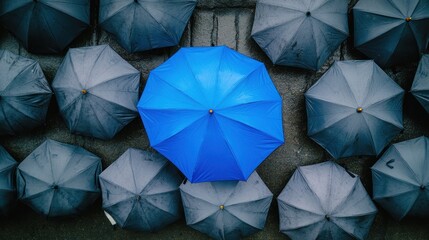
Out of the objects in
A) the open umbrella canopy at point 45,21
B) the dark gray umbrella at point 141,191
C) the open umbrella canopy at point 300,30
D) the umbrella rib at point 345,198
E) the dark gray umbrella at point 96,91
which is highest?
the open umbrella canopy at point 300,30

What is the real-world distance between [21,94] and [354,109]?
484cm

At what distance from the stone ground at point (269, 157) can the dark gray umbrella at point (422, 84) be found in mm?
467

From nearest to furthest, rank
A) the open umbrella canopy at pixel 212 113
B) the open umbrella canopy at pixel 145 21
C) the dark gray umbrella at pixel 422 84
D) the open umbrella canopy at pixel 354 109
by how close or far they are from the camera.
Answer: the open umbrella canopy at pixel 212 113
the open umbrella canopy at pixel 354 109
the open umbrella canopy at pixel 145 21
the dark gray umbrella at pixel 422 84

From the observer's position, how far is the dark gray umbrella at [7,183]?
17.7 feet

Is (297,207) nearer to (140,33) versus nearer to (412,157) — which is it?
(412,157)

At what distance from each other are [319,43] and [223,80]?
1713 millimetres

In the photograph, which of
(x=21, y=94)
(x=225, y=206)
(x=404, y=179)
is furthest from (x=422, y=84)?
(x=21, y=94)

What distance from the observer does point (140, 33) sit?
525 centimetres

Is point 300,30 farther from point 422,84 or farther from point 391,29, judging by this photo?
point 422,84

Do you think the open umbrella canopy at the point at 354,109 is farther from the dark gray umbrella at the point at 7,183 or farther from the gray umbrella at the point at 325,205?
the dark gray umbrella at the point at 7,183

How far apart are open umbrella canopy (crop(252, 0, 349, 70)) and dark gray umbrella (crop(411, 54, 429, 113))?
1277mm

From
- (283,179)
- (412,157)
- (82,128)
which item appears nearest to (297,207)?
(283,179)

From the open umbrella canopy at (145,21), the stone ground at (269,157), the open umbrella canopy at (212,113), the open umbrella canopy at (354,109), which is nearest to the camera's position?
the open umbrella canopy at (212,113)

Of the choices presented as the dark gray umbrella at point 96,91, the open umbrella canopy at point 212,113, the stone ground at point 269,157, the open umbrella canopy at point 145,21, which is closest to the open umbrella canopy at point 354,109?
the stone ground at point 269,157
